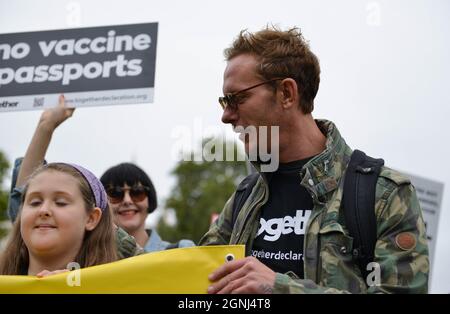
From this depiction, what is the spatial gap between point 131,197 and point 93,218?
1915mm

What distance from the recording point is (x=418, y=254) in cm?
276

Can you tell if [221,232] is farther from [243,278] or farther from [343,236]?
[243,278]

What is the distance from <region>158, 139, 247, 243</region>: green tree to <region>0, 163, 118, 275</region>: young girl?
37.8 m

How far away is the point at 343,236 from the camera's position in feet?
9.53

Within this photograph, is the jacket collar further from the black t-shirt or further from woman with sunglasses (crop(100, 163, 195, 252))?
woman with sunglasses (crop(100, 163, 195, 252))

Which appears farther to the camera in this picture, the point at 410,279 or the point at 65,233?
the point at 65,233

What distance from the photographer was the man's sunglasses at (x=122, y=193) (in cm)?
536

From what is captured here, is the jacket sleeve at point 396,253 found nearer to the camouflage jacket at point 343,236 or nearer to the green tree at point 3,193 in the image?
the camouflage jacket at point 343,236
